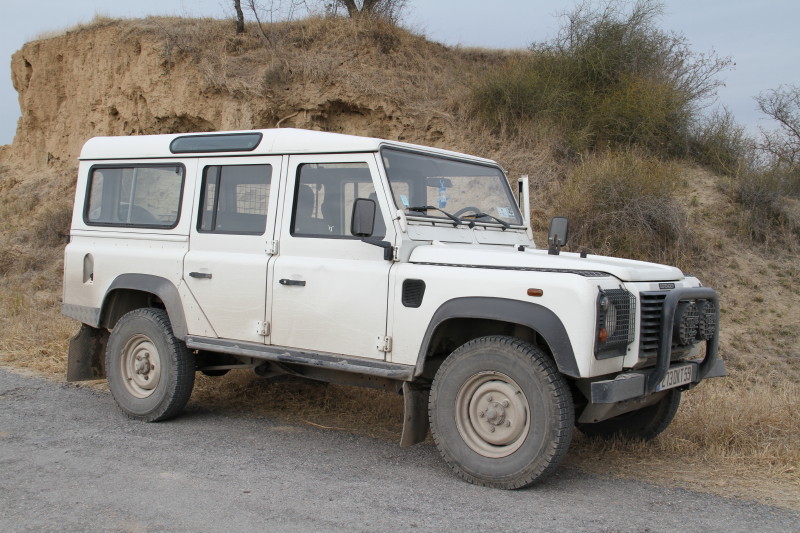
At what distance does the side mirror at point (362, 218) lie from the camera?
4809mm

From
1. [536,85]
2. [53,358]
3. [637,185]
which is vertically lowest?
[53,358]

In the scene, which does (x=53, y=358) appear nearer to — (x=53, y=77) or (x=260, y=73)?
(x=260, y=73)

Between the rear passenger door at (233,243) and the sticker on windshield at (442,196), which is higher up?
the sticker on windshield at (442,196)

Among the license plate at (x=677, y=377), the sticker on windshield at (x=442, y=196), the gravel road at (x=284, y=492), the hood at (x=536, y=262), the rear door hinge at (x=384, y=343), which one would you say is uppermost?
the sticker on windshield at (x=442, y=196)

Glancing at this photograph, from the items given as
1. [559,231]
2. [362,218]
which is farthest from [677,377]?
[362,218]

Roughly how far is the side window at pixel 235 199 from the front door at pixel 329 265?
0.88 feet

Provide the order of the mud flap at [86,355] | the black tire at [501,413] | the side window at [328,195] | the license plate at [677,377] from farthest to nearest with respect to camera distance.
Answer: the mud flap at [86,355] → the side window at [328,195] → the license plate at [677,377] → the black tire at [501,413]

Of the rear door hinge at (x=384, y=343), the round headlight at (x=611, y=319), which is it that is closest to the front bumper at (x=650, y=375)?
the round headlight at (x=611, y=319)

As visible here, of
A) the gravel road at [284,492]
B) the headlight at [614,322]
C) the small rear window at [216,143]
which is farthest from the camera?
the small rear window at [216,143]

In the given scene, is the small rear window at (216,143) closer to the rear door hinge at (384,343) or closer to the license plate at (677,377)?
the rear door hinge at (384,343)

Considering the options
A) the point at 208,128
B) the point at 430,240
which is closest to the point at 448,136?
the point at 208,128

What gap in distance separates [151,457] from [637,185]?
9531 mm

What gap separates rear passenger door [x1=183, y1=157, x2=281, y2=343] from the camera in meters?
5.56

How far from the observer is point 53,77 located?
19906 mm
